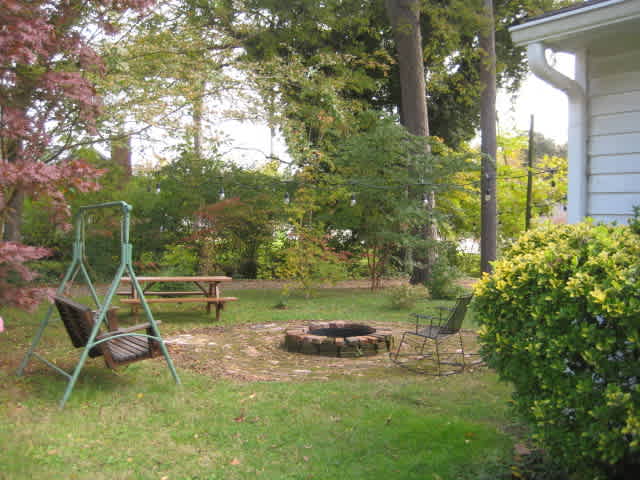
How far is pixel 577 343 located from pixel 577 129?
2.38 meters

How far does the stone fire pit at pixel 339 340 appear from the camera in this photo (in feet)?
22.4

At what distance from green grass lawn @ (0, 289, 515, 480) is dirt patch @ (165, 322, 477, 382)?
0.26 m

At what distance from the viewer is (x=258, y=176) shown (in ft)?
46.4

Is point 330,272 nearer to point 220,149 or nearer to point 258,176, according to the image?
point 258,176

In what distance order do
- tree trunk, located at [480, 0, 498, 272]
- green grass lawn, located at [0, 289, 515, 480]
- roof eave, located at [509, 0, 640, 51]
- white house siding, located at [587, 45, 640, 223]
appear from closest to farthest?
1. green grass lawn, located at [0, 289, 515, 480]
2. roof eave, located at [509, 0, 640, 51]
3. white house siding, located at [587, 45, 640, 223]
4. tree trunk, located at [480, 0, 498, 272]

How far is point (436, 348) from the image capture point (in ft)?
20.0

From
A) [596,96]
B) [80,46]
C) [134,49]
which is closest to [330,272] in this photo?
[134,49]

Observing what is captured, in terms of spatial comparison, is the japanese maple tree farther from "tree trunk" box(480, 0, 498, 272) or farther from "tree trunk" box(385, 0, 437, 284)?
"tree trunk" box(480, 0, 498, 272)

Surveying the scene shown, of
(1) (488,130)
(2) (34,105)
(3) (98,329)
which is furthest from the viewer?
(1) (488,130)

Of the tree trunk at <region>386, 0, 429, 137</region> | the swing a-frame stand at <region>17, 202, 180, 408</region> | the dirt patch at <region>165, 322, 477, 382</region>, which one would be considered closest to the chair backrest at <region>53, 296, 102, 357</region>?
the swing a-frame stand at <region>17, 202, 180, 408</region>

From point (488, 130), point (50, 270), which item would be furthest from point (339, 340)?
point (50, 270)

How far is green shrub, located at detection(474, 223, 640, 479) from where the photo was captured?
254 centimetres

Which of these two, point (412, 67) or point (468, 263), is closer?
point (412, 67)

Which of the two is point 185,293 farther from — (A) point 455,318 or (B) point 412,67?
(B) point 412,67
